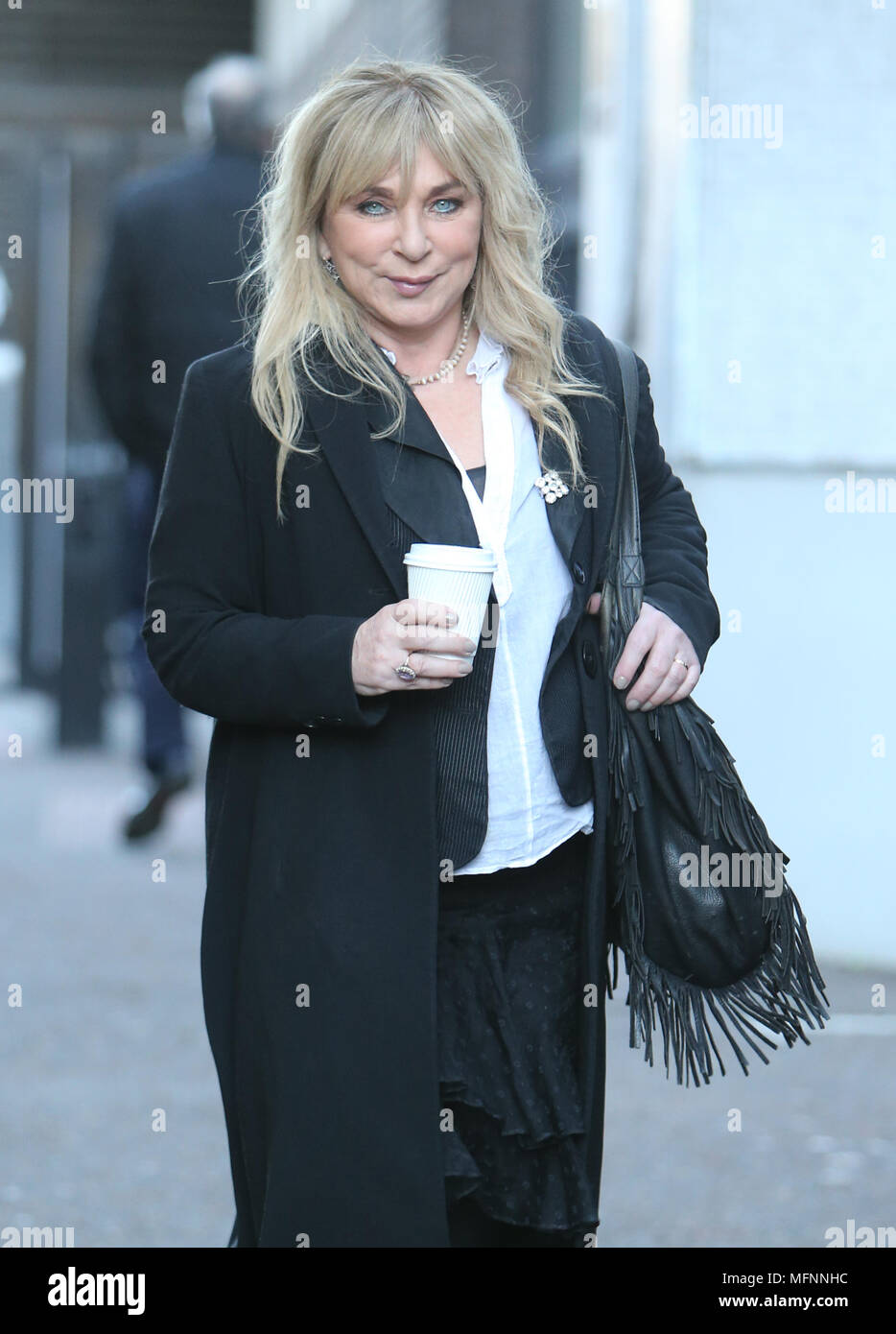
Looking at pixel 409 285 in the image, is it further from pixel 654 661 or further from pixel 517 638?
pixel 654 661

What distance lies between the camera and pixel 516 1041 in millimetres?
2740

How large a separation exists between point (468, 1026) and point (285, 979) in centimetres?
26

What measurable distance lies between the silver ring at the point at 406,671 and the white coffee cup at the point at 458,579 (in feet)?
0.13

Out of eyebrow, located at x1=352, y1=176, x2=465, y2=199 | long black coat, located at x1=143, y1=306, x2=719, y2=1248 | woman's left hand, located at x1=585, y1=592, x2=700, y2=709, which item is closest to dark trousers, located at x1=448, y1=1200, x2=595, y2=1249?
long black coat, located at x1=143, y1=306, x2=719, y2=1248

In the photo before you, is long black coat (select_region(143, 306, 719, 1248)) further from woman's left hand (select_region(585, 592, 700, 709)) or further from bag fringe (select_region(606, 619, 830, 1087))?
bag fringe (select_region(606, 619, 830, 1087))

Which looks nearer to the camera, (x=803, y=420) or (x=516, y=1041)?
(x=516, y=1041)

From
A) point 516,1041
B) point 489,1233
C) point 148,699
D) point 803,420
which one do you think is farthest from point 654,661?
point 148,699

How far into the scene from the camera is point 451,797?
2.62m

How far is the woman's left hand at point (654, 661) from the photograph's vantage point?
2.66 metres

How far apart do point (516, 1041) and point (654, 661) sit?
541 mm

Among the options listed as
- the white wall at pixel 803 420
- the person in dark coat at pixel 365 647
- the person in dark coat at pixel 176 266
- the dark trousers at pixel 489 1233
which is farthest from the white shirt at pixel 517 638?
the person in dark coat at pixel 176 266

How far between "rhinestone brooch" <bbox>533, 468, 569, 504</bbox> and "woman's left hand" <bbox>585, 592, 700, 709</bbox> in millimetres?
146

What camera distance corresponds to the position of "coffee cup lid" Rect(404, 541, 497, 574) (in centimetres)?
238
